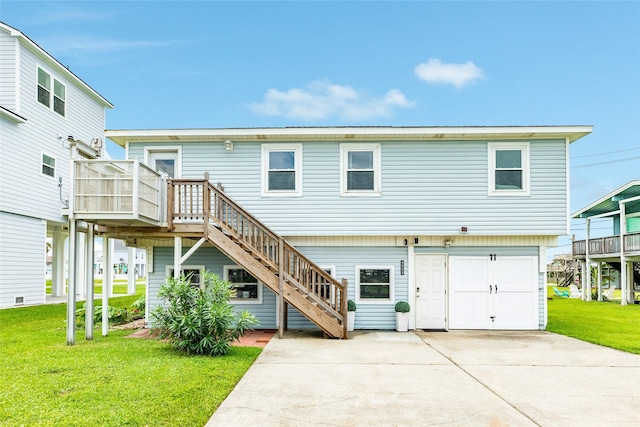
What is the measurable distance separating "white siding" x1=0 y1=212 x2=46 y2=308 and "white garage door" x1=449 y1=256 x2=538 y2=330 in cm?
1469

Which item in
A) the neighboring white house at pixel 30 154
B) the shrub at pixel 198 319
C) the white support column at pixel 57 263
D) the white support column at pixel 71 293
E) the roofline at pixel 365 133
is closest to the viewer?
the shrub at pixel 198 319

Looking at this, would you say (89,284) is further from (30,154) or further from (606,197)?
(606,197)

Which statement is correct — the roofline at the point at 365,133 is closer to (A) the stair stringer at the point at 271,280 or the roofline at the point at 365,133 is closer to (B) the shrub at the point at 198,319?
(A) the stair stringer at the point at 271,280

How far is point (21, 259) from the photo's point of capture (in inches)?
615

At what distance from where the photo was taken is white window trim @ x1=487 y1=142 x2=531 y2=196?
35.2ft

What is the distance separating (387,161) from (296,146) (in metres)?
2.35

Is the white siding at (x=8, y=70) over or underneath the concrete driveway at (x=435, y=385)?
over

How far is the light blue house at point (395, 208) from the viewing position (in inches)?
423

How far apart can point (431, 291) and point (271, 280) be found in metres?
4.33

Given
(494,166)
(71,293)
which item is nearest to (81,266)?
(71,293)

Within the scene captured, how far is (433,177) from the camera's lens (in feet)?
35.7

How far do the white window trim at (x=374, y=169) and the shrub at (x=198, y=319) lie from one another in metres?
4.28

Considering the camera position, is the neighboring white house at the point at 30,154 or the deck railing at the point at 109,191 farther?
the neighboring white house at the point at 30,154

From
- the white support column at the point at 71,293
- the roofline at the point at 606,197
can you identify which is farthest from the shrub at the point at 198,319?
the roofline at the point at 606,197
